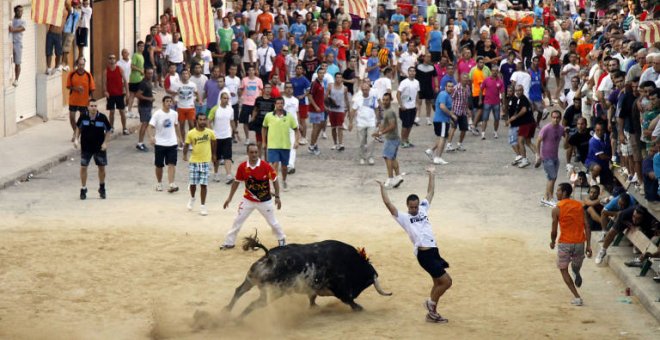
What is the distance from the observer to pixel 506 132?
30062mm

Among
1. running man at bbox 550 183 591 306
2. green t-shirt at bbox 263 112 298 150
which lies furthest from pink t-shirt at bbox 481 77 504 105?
running man at bbox 550 183 591 306

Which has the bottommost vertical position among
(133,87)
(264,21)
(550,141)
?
(133,87)

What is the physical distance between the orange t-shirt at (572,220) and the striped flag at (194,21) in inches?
563

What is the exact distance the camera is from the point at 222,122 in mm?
23953

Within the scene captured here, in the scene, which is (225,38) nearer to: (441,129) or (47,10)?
(47,10)

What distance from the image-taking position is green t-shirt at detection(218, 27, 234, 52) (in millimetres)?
35062

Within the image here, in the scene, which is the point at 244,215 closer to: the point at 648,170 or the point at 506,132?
the point at 648,170

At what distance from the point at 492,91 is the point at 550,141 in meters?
6.31

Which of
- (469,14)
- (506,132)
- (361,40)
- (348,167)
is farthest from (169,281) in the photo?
(469,14)

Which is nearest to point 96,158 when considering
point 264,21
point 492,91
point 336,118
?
point 336,118

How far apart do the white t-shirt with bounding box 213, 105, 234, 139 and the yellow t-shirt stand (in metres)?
2.44

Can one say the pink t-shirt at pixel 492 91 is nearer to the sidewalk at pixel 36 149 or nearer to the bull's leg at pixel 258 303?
the sidewalk at pixel 36 149

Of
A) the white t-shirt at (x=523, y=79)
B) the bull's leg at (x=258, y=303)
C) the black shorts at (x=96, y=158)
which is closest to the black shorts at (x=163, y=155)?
the black shorts at (x=96, y=158)

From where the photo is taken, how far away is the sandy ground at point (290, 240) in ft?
49.7
